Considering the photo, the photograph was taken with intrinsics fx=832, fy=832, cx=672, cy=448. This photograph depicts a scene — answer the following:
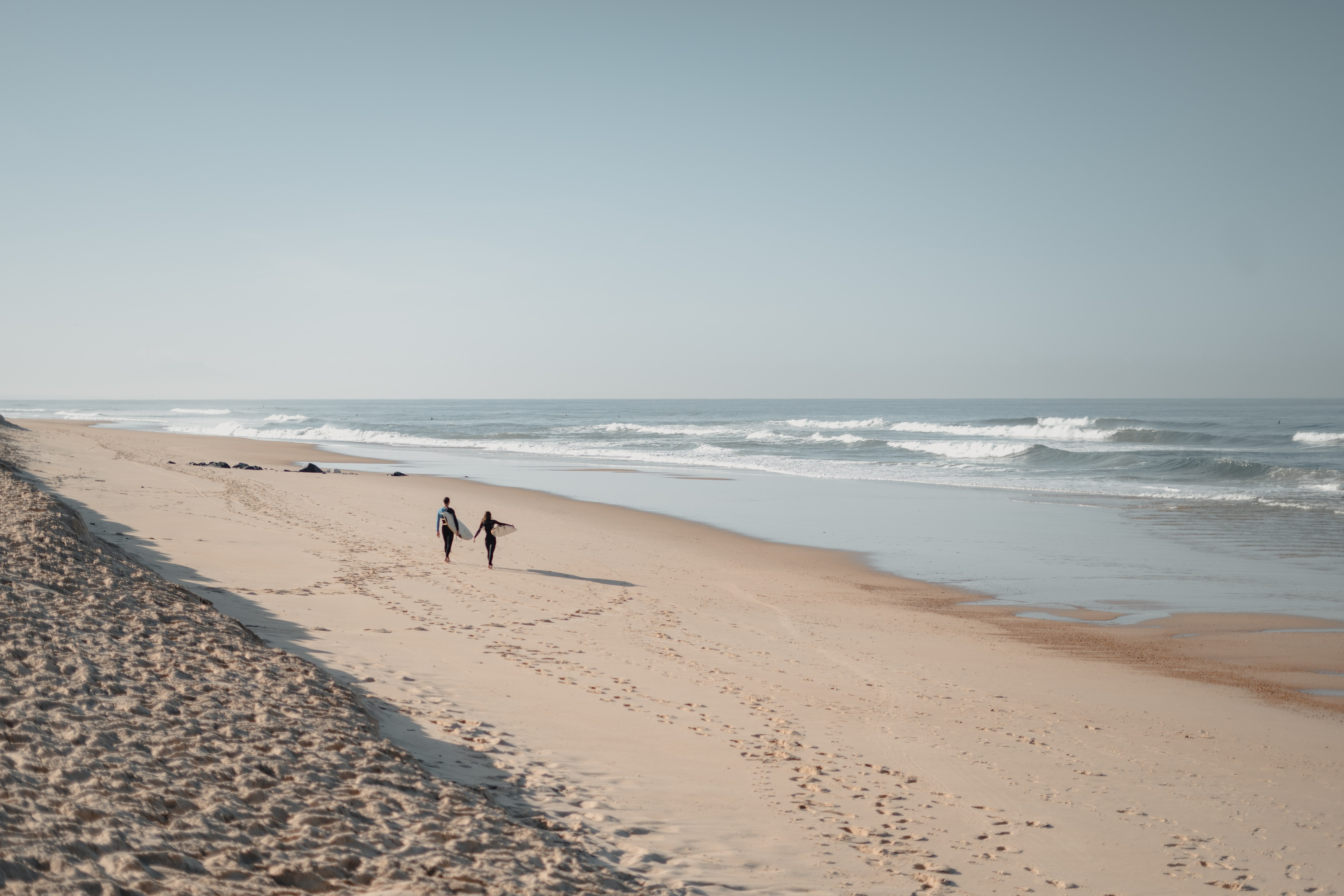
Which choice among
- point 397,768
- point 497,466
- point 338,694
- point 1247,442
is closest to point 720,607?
point 338,694

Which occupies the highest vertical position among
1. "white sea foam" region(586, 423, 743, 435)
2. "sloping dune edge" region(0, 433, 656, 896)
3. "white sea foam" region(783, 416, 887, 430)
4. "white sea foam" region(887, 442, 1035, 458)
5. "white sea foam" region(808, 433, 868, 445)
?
"white sea foam" region(783, 416, 887, 430)

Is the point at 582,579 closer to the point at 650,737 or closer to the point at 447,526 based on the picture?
the point at 447,526

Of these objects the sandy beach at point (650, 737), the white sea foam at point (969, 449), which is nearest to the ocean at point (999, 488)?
the white sea foam at point (969, 449)

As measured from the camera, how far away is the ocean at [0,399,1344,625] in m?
14.2

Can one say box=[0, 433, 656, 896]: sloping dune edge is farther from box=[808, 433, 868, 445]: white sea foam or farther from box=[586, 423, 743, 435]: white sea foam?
box=[586, 423, 743, 435]: white sea foam

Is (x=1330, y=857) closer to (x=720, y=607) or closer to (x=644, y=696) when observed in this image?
(x=644, y=696)

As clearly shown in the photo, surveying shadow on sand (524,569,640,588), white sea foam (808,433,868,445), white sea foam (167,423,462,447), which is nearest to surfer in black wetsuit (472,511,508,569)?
shadow on sand (524,569,640,588)

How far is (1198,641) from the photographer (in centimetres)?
1046

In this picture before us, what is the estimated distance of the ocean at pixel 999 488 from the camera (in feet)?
46.5

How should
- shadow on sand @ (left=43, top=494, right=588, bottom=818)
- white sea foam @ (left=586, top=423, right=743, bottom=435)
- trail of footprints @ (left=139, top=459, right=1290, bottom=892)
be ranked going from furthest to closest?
white sea foam @ (left=586, top=423, right=743, bottom=435) → shadow on sand @ (left=43, top=494, right=588, bottom=818) → trail of footprints @ (left=139, top=459, right=1290, bottom=892)

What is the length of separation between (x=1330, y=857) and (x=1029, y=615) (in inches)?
258

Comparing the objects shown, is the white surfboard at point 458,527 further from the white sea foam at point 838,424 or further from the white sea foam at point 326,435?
the white sea foam at point 838,424

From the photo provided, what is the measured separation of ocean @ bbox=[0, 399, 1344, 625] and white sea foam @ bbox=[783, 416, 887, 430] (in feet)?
2.40

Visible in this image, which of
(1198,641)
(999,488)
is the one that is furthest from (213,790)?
(999,488)
